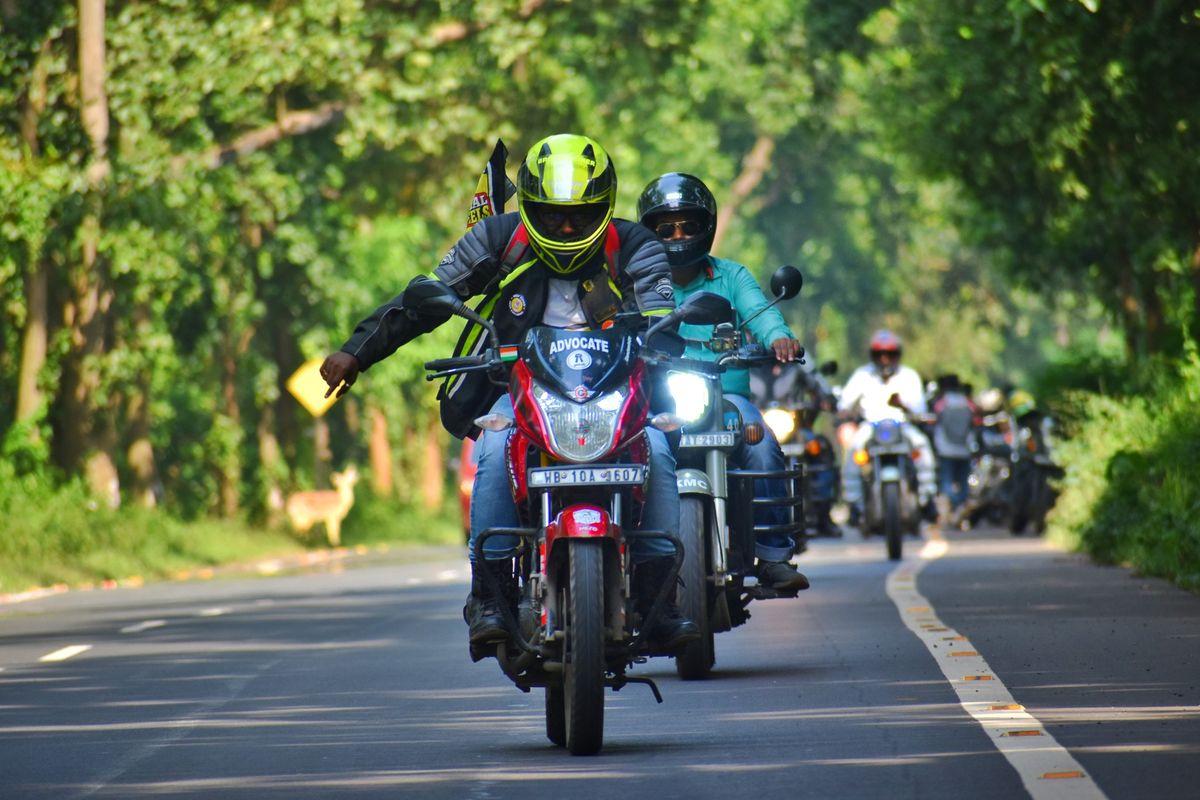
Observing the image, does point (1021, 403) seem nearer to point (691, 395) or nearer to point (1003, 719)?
point (691, 395)

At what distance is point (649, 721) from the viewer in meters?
10.8

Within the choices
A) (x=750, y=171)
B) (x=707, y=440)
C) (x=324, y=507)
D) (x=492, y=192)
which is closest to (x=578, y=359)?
(x=492, y=192)

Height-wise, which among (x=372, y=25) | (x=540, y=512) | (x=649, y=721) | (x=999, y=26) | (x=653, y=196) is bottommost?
(x=649, y=721)

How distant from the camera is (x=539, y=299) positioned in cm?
1007

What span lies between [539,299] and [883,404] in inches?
567

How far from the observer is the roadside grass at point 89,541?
28578 millimetres

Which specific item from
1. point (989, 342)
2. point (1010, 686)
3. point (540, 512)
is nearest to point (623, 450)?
point (540, 512)

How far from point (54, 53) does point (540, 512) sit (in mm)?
23190

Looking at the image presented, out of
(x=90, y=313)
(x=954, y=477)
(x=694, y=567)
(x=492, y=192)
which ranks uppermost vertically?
(x=90, y=313)

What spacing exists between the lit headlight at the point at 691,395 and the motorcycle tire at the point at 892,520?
35.4 feet

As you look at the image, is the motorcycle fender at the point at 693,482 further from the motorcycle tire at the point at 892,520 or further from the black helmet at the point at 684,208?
the motorcycle tire at the point at 892,520

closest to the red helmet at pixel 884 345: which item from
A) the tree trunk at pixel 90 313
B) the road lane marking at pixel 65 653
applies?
the tree trunk at pixel 90 313

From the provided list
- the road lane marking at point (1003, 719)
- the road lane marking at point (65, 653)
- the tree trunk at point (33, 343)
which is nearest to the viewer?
A: the road lane marking at point (1003, 719)

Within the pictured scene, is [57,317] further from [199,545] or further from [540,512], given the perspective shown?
[540,512]
